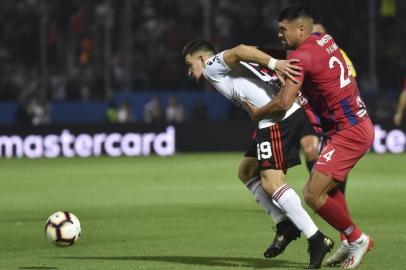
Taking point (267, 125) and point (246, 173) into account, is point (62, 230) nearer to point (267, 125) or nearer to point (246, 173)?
point (246, 173)

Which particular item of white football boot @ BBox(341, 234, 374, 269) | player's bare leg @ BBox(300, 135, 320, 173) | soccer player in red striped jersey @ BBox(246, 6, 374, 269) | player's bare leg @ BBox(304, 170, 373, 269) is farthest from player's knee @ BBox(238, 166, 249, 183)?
player's bare leg @ BBox(300, 135, 320, 173)

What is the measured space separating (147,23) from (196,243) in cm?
2205

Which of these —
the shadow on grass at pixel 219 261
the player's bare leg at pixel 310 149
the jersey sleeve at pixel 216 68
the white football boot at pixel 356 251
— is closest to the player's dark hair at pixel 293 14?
the jersey sleeve at pixel 216 68

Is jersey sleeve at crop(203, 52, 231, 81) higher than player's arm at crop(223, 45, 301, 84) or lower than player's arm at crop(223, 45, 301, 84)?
lower

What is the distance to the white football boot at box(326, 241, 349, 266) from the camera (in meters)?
9.28

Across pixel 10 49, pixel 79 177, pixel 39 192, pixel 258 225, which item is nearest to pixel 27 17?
pixel 10 49

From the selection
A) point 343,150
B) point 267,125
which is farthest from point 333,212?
point 267,125

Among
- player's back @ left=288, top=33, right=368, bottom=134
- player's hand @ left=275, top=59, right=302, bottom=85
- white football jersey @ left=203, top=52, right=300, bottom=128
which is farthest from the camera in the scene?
white football jersey @ left=203, top=52, right=300, bottom=128

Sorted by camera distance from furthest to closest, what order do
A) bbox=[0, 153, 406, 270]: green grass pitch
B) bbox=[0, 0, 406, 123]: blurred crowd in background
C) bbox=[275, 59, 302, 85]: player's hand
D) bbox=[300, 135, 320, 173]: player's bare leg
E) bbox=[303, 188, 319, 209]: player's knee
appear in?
1. bbox=[0, 0, 406, 123]: blurred crowd in background
2. bbox=[300, 135, 320, 173]: player's bare leg
3. bbox=[0, 153, 406, 270]: green grass pitch
4. bbox=[303, 188, 319, 209]: player's knee
5. bbox=[275, 59, 302, 85]: player's hand

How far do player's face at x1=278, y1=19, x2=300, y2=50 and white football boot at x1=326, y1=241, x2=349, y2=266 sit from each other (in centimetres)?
175

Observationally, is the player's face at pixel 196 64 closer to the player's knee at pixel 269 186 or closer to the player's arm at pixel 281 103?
the player's arm at pixel 281 103

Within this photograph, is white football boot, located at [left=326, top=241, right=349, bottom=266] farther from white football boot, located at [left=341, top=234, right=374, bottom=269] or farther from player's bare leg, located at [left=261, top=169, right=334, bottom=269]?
player's bare leg, located at [left=261, top=169, right=334, bottom=269]

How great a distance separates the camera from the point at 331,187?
30.2 feet

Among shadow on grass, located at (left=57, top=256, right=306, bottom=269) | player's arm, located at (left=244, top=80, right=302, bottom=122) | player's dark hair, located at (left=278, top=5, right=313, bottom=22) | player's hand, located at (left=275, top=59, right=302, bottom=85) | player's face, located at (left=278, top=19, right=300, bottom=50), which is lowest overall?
shadow on grass, located at (left=57, top=256, right=306, bottom=269)
